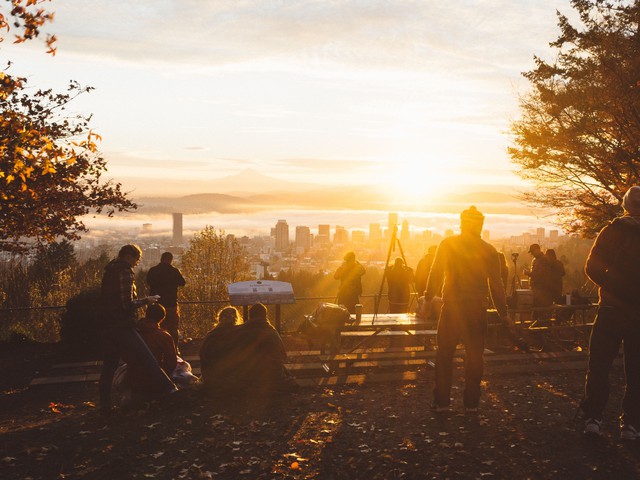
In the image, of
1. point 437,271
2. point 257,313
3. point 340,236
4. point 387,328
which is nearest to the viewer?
point 437,271

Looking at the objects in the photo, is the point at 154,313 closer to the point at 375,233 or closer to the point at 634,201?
the point at 634,201

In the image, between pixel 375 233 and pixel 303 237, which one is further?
pixel 303 237

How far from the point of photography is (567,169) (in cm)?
2083

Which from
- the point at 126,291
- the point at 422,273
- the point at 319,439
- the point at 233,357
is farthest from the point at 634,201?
the point at 422,273

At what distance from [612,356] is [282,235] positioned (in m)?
112

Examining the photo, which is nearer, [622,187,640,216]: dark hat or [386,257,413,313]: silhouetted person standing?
[622,187,640,216]: dark hat

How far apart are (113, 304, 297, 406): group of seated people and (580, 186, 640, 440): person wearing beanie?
3728mm

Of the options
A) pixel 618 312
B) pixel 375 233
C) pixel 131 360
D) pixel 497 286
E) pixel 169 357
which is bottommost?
pixel 169 357

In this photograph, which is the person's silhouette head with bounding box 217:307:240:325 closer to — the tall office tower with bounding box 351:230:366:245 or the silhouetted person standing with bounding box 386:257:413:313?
the silhouetted person standing with bounding box 386:257:413:313

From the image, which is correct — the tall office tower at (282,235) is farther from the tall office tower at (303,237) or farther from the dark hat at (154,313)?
the dark hat at (154,313)

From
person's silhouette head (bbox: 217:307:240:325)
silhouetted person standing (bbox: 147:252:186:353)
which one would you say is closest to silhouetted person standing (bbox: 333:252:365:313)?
silhouetted person standing (bbox: 147:252:186:353)

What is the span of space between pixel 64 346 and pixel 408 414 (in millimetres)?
8223

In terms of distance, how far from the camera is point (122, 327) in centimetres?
733

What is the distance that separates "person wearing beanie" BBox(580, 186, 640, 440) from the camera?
5.88 metres
